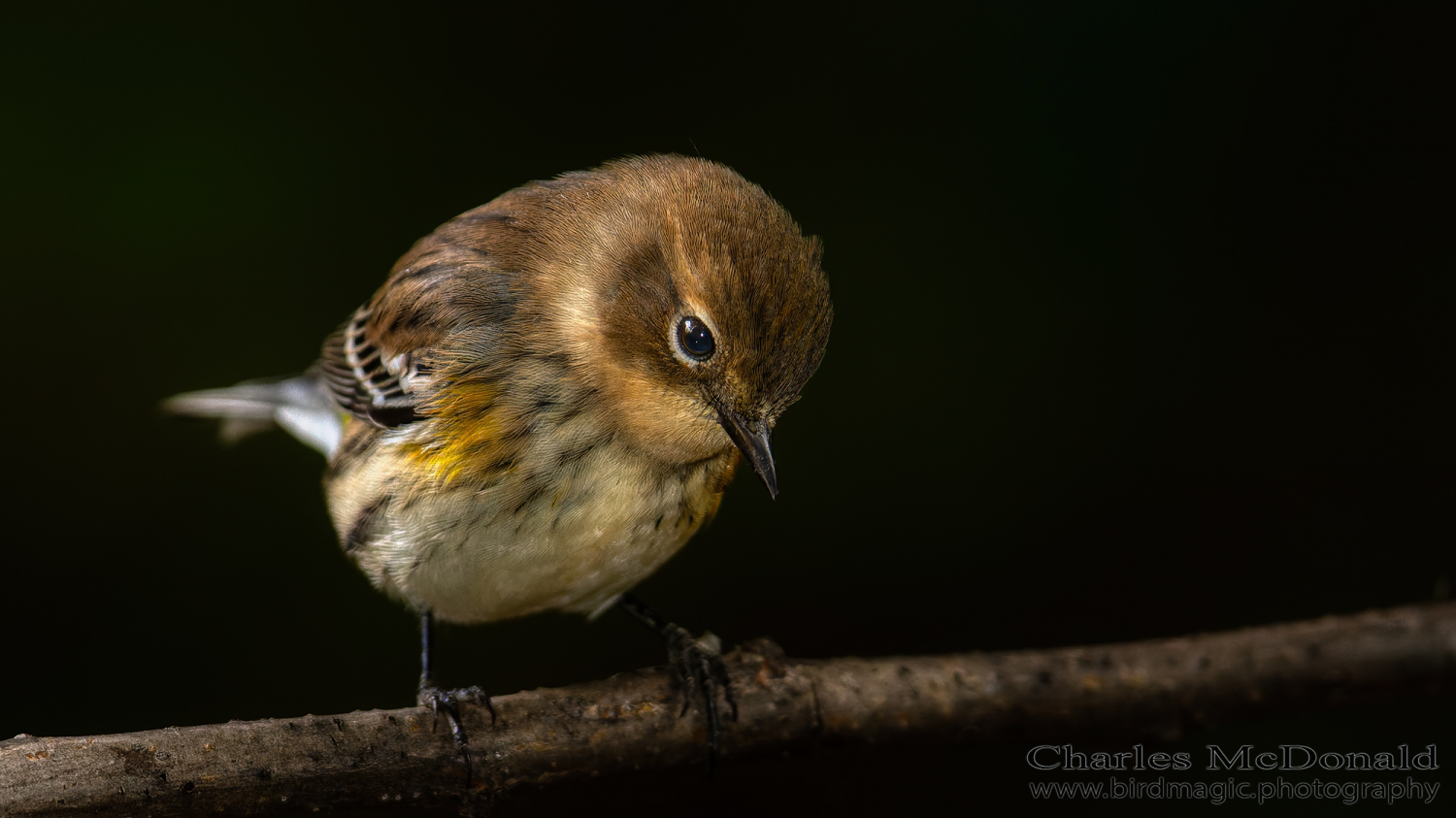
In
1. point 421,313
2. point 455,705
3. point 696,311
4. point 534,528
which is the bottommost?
point 455,705

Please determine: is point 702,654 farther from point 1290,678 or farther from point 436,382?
point 1290,678

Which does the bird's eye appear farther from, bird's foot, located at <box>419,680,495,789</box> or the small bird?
bird's foot, located at <box>419,680,495,789</box>

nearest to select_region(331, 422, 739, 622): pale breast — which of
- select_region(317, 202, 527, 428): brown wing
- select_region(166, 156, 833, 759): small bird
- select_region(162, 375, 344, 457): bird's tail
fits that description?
select_region(166, 156, 833, 759): small bird

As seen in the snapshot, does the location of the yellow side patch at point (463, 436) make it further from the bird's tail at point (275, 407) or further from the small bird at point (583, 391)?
the bird's tail at point (275, 407)

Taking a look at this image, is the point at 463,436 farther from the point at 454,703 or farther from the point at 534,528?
the point at 454,703

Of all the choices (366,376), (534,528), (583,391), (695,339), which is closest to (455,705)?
(534,528)

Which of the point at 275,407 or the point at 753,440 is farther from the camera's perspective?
the point at 275,407

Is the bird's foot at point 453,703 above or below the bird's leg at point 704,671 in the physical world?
below

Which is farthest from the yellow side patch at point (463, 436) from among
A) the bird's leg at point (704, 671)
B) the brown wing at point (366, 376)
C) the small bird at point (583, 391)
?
the bird's leg at point (704, 671)
